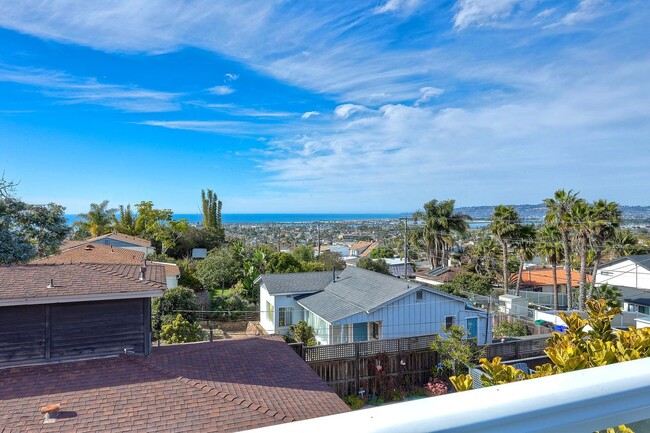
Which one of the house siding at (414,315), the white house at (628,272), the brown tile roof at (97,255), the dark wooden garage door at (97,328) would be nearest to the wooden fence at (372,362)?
the house siding at (414,315)

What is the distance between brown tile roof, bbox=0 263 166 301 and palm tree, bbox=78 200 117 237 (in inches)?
1605

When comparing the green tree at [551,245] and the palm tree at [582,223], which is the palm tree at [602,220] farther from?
the green tree at [551,245]

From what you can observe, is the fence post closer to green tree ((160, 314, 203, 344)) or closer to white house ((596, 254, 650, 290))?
green tree ((160, 314, 203, 344))

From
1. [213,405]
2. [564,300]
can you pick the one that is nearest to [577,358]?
[213,405]

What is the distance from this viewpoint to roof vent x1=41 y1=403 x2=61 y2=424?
23.6 ft

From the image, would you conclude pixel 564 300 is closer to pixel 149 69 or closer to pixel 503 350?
pixel 503 350

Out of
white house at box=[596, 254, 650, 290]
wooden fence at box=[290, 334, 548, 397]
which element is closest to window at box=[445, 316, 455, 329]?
wooden fence at box=[290, 334, 548, 397]

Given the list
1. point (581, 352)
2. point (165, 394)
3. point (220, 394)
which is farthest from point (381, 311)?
point (581, 352)

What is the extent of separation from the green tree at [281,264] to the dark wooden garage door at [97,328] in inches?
759

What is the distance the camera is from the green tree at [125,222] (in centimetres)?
4784

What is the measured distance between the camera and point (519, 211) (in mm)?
34188

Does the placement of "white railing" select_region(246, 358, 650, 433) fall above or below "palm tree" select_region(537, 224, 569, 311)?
above

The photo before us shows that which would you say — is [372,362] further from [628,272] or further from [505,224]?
[628,272]

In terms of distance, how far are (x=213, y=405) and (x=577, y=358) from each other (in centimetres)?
750
